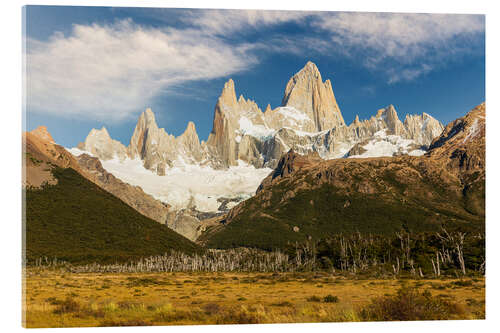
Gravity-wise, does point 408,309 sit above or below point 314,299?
above

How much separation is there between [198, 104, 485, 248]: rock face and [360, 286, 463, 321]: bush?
109929 mm

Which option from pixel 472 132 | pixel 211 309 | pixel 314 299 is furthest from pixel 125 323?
pixel 472 132

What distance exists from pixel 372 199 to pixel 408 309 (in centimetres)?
14656

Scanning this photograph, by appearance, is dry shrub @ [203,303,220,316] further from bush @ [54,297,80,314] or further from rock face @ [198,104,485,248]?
rock face @ [198,104,485,248]

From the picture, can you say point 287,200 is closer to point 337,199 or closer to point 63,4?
point 337,199

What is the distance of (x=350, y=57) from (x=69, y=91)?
1734 centimetres

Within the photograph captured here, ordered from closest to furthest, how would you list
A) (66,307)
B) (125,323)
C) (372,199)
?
(125,323)
(66,307)
(372,199)

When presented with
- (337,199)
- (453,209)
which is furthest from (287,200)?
(453,209)

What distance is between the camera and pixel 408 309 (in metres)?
16.3

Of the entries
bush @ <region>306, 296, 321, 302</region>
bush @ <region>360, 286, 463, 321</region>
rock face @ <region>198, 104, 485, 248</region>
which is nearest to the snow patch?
rock face @ <region>198, 104, 485, 248</region>

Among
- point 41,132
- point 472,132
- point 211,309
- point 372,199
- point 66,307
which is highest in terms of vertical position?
point 472,132

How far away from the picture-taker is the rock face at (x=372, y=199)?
13688 centimetres

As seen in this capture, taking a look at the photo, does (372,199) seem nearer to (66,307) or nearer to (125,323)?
Result: (66,307)
